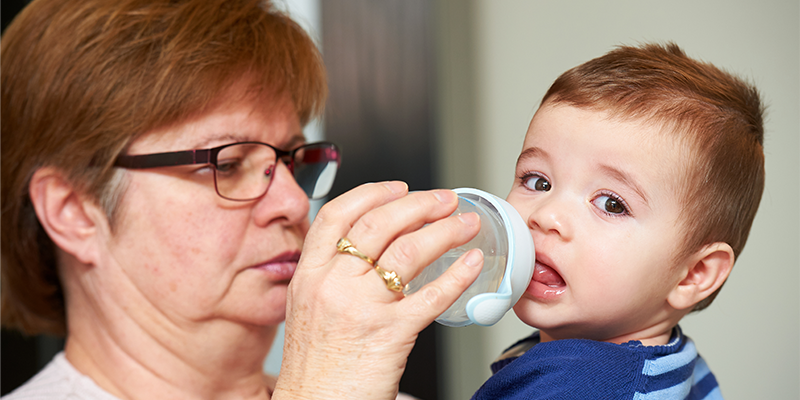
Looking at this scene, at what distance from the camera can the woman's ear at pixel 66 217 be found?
1.17 meters

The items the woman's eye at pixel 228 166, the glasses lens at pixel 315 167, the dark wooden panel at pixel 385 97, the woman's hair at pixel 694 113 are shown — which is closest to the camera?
the woman's hair at pixel 694 113

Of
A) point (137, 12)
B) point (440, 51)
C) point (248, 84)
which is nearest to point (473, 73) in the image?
point (440, 51)

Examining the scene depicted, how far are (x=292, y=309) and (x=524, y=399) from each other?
0.34m

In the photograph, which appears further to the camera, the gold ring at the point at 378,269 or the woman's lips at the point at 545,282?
the woman's lips at the point at 545,282

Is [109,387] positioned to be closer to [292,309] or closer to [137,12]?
[292,309]

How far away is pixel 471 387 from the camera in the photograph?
2.04 meters

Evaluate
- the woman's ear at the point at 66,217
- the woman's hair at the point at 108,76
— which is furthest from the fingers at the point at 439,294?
the woman's ear at the point at 66,217

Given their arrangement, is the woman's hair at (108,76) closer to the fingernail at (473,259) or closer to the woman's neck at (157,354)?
the woman's neck at (157,354)

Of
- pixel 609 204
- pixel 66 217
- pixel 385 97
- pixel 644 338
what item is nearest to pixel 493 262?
pixel 609 204

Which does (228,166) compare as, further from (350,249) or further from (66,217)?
(350,249)

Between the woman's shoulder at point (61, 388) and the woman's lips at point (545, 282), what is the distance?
91 centimetres

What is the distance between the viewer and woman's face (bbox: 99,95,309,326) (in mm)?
1122

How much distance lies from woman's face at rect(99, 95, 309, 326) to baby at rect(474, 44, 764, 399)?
54cm

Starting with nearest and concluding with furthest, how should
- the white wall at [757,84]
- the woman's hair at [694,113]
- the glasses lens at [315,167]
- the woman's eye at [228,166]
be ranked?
the woman's hair at [694,113] → the white wall at [757,84] → the woman's eye at [228,166] → the glasses lens at [315,167]
